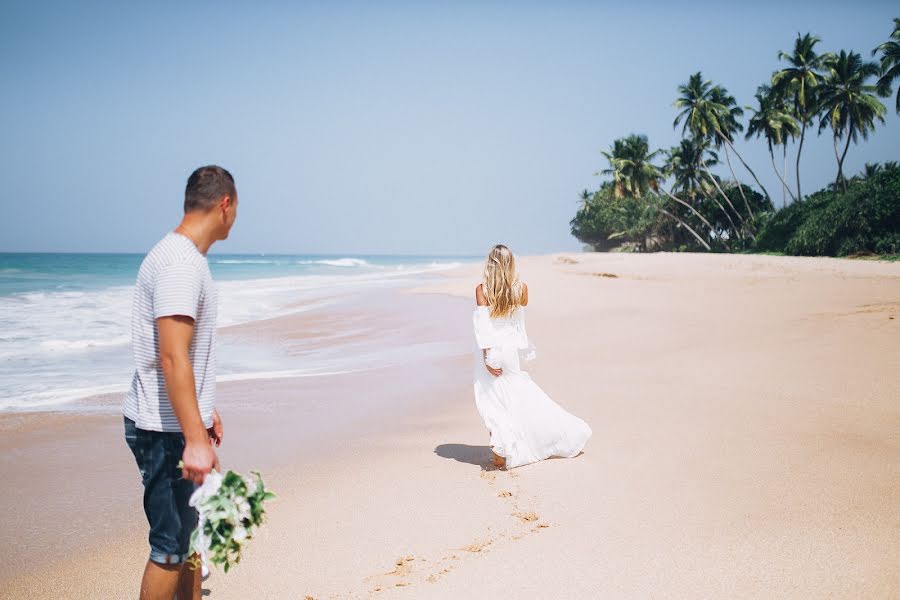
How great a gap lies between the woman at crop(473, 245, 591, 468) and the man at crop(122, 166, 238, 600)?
2690mm

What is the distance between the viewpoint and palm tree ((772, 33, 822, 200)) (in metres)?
41.4

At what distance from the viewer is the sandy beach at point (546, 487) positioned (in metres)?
2.93

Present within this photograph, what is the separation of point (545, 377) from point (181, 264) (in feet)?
20.3

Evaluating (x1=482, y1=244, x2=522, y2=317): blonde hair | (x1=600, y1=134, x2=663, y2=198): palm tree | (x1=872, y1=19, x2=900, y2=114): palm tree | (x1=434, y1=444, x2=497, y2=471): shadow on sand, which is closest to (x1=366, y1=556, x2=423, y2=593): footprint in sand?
(x1=434, y1=444, x2=497, y2=471): shadow on sand

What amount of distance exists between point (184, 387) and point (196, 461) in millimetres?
268

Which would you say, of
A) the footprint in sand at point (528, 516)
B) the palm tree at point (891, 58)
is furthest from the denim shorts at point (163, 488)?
the palm tree at point (891, 58)

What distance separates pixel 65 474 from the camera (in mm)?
4484

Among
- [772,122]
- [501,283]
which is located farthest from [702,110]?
[501,283]

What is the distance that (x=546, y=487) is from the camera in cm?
414

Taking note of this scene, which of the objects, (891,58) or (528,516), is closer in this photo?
(528,516)

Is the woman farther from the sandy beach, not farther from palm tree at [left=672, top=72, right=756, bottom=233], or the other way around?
palm tree at [left=672, top=72, right=756, bottom=233]

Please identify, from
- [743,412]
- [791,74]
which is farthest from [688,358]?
[791,74]

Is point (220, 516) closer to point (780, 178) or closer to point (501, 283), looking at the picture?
point (501, 283)

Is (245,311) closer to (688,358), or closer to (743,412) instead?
(688,358)
